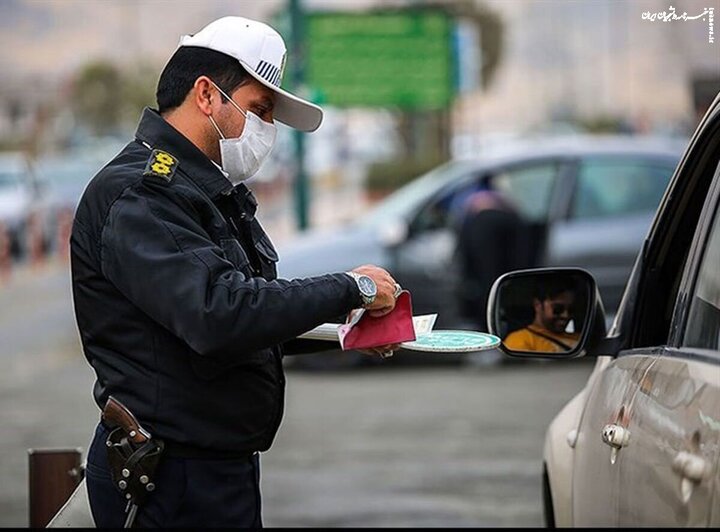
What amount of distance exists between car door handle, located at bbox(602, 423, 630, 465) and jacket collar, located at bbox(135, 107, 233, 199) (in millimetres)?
967

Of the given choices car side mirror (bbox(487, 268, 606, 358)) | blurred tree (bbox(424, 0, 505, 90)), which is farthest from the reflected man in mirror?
blurred tree (bbox(424, 0, 505, 90))

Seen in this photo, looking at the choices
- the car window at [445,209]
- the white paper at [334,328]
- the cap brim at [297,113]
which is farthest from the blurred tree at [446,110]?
the white paper at [334,328]

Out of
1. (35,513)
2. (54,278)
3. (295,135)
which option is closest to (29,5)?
(54,278)

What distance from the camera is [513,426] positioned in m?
10.0

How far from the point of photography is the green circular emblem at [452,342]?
3.44 meters

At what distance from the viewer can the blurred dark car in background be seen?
1249 cm

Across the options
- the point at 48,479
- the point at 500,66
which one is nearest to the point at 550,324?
the point at 48,479

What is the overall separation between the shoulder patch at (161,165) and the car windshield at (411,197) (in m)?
9.41

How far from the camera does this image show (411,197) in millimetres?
13164

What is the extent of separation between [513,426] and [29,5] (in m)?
48.0

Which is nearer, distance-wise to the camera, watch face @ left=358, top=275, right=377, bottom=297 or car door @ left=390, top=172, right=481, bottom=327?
watch face @ left=358, top=275, right=377, bottom=297

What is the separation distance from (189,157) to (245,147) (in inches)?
5.9

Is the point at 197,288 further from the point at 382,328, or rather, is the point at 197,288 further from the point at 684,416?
the point at 684,416

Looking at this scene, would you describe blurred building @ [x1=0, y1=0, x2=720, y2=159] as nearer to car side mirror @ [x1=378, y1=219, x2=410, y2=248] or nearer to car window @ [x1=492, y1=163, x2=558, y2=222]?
car window @ [x1=492, y1=163, x2=558, y2=222]
